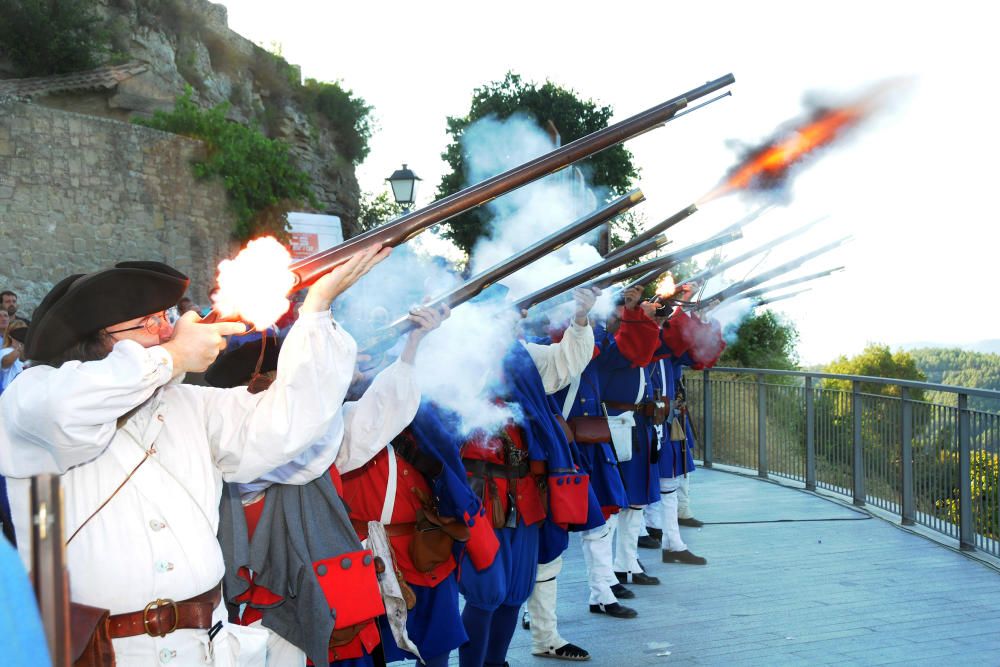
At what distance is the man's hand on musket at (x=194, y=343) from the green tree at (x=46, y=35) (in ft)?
72.2

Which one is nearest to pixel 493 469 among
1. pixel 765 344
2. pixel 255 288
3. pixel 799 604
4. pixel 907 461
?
pixel 255 288

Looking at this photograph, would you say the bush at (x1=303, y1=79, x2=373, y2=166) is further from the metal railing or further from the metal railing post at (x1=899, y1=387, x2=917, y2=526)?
the metal railing post at (x1=899, y1=387, x2=917, y2=526)

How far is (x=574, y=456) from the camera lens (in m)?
5.49

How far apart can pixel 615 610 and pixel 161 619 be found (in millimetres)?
4118

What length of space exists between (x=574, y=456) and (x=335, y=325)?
9.97 ft

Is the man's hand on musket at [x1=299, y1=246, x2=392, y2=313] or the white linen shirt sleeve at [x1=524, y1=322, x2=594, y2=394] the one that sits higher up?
the man's hand on musket at [x1=299, y1=246, x2=392, y2=313]

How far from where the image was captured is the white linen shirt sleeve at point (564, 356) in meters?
5.26

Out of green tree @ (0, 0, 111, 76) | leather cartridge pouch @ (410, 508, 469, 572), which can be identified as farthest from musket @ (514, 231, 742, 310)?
green tree @ (0, 0, 111, 76)

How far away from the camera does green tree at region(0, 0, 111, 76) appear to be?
69.5 feet

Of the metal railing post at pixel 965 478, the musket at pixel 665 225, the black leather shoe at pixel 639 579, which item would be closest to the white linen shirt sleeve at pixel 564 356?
the musket at pixel 665 225

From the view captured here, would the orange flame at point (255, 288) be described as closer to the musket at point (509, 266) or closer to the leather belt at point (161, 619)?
the leather belt at point (161, 619)

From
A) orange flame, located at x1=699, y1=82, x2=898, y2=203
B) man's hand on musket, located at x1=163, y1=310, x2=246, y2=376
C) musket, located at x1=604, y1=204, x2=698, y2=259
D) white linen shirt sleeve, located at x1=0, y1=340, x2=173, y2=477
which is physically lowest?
white linen shirt sleeve, located at x1=0, y1=340, x2=173, y2=477

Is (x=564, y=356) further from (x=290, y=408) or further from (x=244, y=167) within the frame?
(x=244, y=167)

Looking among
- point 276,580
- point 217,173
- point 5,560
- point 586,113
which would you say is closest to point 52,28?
point 217,173
